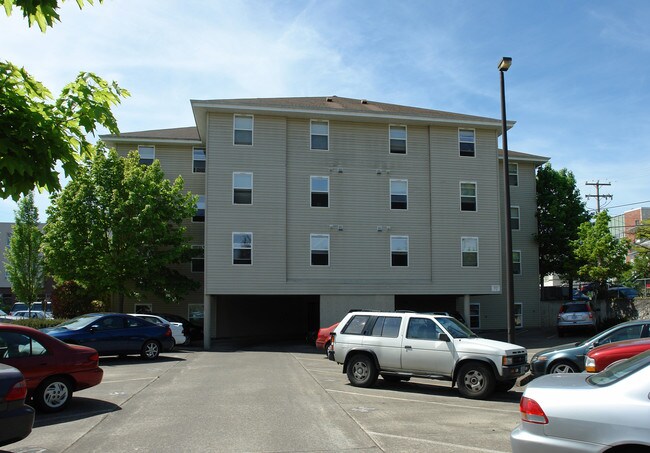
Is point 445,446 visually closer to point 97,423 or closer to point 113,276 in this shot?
point 97,423

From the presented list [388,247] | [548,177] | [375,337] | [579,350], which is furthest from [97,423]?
[548,177]

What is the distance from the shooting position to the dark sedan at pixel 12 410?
6.34 meters

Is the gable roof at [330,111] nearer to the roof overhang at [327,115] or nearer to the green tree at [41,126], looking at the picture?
the roof overhang at [327,115]

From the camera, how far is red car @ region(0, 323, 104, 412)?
9.47 m

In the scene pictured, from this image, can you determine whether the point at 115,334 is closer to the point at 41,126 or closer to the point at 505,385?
the point at 505,385

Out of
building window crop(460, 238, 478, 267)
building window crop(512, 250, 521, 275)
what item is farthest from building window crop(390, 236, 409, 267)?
building window crop(512, 250, 521, 275)

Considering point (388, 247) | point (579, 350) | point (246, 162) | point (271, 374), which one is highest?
point (246, 162)

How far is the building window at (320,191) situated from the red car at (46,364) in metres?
18.8

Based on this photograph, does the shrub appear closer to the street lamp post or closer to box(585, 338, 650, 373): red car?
the street lamp post

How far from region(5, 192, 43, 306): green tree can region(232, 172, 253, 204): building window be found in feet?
46.6

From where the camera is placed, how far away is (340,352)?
1355cm

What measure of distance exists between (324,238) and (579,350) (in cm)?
1634

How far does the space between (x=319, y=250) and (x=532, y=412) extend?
22921 millimetres

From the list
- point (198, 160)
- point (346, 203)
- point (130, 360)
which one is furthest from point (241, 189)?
point (130, 360)
